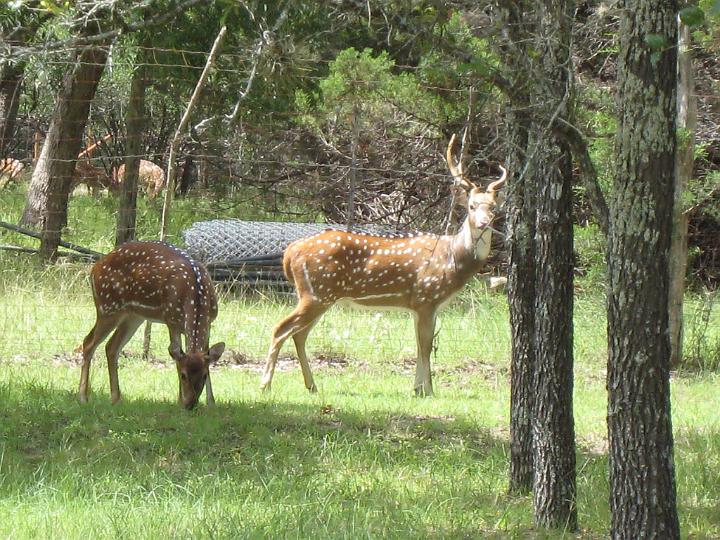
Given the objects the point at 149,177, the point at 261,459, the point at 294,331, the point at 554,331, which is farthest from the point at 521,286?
the point at 149,177

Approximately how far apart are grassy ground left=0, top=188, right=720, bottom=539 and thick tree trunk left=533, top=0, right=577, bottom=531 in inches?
9.1

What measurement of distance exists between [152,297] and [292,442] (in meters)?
1.93

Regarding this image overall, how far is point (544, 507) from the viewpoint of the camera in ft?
18.2

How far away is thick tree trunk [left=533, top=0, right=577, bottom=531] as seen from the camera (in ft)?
17.8

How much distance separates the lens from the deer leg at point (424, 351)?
9.57m

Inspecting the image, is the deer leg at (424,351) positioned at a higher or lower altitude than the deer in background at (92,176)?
lower

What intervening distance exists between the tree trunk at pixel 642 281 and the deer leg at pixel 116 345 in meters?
4.75

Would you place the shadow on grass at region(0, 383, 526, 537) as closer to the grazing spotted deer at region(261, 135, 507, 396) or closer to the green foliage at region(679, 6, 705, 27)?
the grazing spotted deer at region(261, 135, 507, 396)

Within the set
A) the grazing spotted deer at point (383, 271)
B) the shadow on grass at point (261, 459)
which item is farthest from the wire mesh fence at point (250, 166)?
the shadow on grass at point (261, 459)

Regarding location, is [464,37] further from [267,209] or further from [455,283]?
[267,209]

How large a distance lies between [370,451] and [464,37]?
8.86 ft

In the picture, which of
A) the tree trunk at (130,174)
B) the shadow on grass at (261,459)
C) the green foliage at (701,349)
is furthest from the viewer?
the green foliage at (701,349)

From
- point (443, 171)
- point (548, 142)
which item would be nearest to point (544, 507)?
point (548, 142)

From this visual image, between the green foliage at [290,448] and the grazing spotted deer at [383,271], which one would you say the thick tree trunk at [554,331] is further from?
the grazing spotted deer at [383,271]
